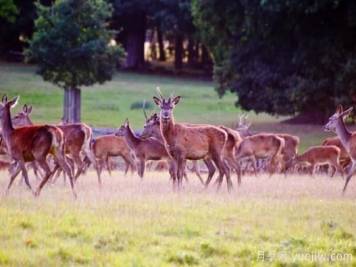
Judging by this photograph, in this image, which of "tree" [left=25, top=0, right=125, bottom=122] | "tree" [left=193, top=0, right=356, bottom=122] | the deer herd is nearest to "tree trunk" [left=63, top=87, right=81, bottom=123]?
"tree" [left=25, top=0, right=125, bottom=122]

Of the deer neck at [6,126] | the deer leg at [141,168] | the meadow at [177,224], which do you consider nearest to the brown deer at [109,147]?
the deer leg at [141,168]

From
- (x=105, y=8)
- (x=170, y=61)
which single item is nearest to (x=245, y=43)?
(x=105, y=8)

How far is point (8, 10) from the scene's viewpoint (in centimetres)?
5444

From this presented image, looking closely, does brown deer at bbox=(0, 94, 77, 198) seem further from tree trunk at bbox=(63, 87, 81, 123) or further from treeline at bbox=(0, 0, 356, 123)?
tree trunk at bbox=(63, 87, 81, 123)

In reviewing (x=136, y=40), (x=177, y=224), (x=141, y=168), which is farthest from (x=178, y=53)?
(x=177, y=224)

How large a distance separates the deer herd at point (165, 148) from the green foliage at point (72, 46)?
45.5 ft

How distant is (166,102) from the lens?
17.3 meters

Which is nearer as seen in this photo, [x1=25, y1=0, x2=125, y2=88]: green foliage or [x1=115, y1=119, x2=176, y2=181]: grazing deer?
[x1=115, y1=119, x2=176, y2=181]: grazing deer

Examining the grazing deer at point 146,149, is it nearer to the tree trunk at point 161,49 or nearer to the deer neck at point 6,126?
the deer neck at point 6,126

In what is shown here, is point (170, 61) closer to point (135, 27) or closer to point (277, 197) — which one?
point (135, 27)

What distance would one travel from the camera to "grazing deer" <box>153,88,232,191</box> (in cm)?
1783

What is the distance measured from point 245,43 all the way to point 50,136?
23.6 meters

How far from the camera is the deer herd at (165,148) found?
15.9 m

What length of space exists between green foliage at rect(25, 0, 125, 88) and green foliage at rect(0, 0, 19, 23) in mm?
11437
